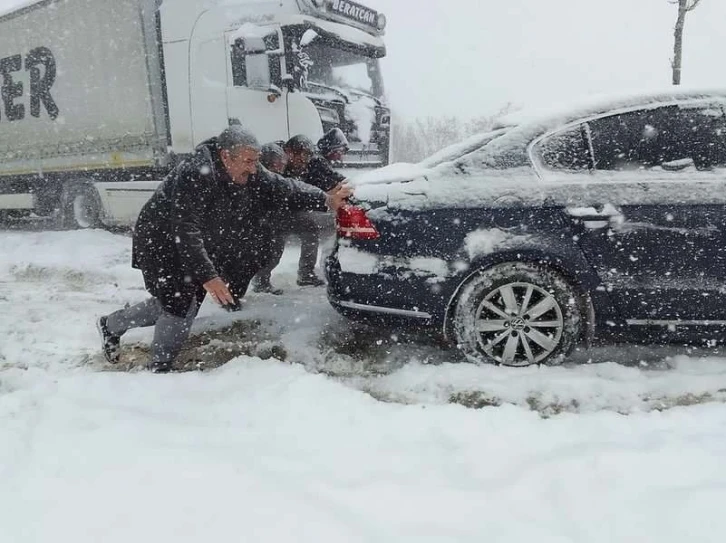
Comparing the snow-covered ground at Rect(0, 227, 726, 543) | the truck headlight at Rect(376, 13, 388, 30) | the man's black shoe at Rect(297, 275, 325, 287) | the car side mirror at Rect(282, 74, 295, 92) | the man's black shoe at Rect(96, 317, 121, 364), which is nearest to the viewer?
the snow-covered ground at Rect(0, 227, 726, 543)

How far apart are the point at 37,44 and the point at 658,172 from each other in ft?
31.2

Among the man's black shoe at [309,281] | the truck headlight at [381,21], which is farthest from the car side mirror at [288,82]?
the man's black shoe at [309,281]

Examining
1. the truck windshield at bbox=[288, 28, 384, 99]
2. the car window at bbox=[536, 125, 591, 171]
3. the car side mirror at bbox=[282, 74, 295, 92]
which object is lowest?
the car window at bbox=[536, 125, 591, 171]

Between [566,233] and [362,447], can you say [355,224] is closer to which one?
[566,233]

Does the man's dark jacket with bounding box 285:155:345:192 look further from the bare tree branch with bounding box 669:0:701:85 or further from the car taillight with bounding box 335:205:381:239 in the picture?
the bare tree branch with bounding box 669:0:701:85

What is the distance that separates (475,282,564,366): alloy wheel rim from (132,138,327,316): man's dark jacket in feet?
5.02

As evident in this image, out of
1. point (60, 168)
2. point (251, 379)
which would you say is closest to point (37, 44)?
point (60, 168)

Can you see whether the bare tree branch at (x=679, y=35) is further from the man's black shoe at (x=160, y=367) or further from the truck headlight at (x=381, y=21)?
the man's black shoe at (x=160, y=367)

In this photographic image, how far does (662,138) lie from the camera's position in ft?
10.0

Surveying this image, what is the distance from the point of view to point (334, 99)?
22.7ft

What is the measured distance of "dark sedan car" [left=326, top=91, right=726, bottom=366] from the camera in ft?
9.81

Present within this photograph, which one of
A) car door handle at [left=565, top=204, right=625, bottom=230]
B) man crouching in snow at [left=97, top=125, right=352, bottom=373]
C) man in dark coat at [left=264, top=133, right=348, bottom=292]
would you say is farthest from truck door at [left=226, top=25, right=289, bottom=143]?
car door handle at [left=565, top=204, right=625, bottom=230]

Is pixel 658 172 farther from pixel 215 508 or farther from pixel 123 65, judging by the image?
pixel 123 65

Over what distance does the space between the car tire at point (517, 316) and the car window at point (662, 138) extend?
2.45 feet
